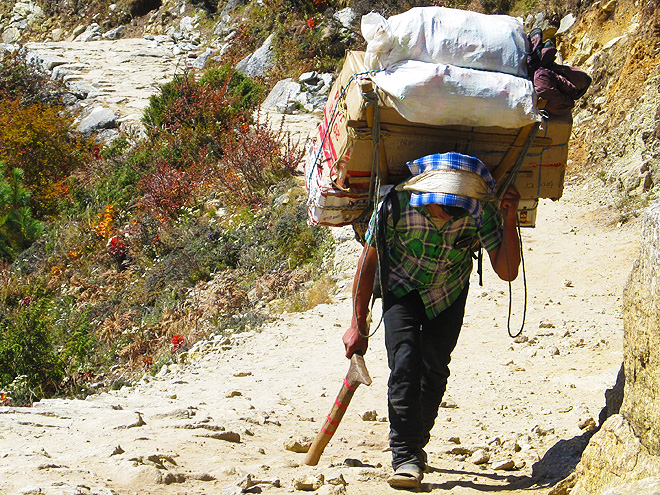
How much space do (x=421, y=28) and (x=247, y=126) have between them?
9841mm

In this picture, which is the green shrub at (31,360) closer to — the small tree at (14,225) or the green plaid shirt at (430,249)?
the green plaid shirt at (430,249)

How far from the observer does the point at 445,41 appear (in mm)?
2910

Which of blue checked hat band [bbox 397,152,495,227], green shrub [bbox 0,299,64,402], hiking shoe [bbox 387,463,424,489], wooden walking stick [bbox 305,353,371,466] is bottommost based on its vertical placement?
green shrub [bbox 0,299,64,402]

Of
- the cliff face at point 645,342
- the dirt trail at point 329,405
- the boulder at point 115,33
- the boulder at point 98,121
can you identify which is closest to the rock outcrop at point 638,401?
the cliff face at point 645,342

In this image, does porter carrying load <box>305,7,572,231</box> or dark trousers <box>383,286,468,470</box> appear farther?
dark trousers <box>383,286,468,470</box>

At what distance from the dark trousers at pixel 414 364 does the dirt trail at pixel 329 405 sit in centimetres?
21

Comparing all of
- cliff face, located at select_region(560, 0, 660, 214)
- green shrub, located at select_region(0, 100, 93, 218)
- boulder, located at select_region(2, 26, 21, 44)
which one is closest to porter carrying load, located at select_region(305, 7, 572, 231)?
cliff face, located at select_region(560, 0, 660, 214)

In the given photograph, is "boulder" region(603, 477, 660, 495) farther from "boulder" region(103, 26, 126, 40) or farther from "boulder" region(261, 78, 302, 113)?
"boulder" region(103, 26, 126, 40)

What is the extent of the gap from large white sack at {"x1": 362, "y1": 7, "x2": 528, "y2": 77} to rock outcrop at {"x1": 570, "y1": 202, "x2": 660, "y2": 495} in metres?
1.06

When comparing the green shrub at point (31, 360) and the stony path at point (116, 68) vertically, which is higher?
the stony path at point (116, 68)

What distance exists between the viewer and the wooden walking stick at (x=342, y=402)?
2920mm

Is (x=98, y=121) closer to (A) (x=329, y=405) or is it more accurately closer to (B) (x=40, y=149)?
(B) (x=40, y=149)

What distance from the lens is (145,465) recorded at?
9.09 ft

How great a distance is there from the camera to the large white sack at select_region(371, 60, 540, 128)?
9.14ft
